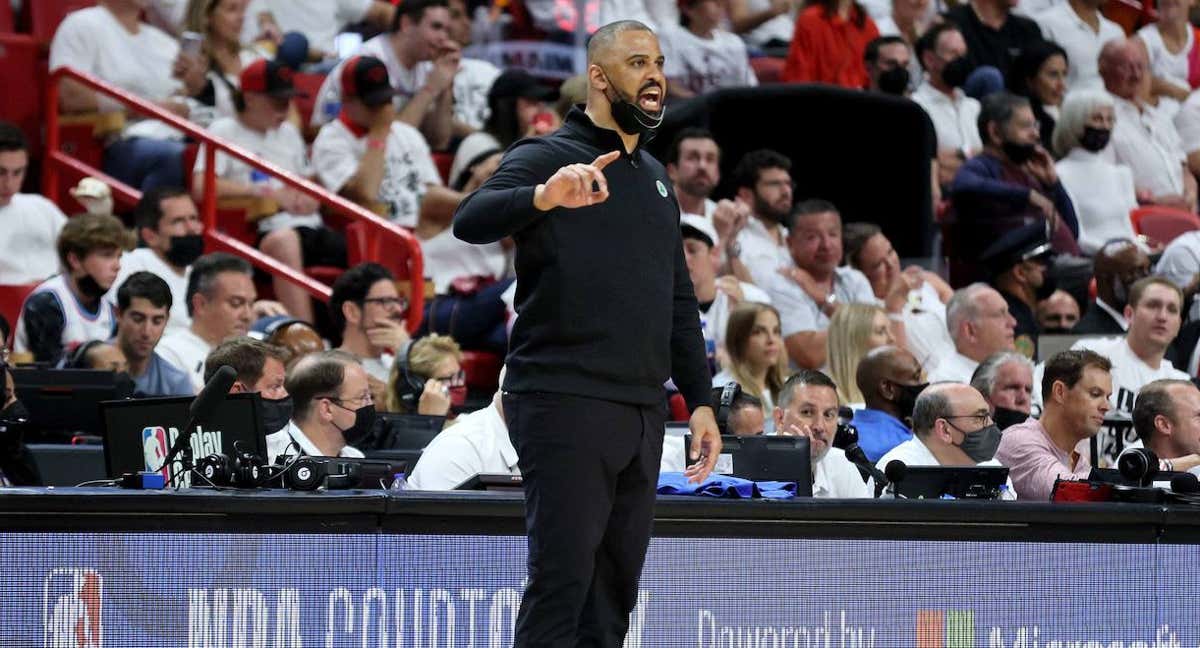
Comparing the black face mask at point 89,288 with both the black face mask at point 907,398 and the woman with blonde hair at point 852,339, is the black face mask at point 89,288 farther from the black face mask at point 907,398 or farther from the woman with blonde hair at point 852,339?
the black face mask at point 907,398

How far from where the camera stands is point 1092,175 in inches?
537

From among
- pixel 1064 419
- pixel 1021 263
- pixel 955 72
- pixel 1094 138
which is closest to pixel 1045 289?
pixel 1021 263

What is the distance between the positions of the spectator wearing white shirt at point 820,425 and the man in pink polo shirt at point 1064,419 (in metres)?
0.61

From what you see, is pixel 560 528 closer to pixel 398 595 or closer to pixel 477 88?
pixel 398 595

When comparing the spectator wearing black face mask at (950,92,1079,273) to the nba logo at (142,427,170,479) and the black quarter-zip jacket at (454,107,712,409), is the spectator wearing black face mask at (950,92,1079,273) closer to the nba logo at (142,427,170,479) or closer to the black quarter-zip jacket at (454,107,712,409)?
the nba logo at (142,427,170,479)

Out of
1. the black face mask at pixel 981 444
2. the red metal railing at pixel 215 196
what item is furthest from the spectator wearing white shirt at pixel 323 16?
the black face mask at pixel 981 444

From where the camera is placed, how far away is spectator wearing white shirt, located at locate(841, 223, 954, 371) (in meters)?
11.1

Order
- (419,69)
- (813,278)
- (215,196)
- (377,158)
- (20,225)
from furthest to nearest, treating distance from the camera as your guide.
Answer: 1. (419,69)
2. (377,158)
3. (215,196)
4. (813,278)
5. (20,225)

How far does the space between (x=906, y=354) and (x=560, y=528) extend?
500 cm

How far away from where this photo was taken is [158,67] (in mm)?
12758

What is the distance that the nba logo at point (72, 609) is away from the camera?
5.31 metres

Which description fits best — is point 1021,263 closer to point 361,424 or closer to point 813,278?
point 813,278

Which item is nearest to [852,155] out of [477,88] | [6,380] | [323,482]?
[477,88]

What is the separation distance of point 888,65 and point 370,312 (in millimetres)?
5247
